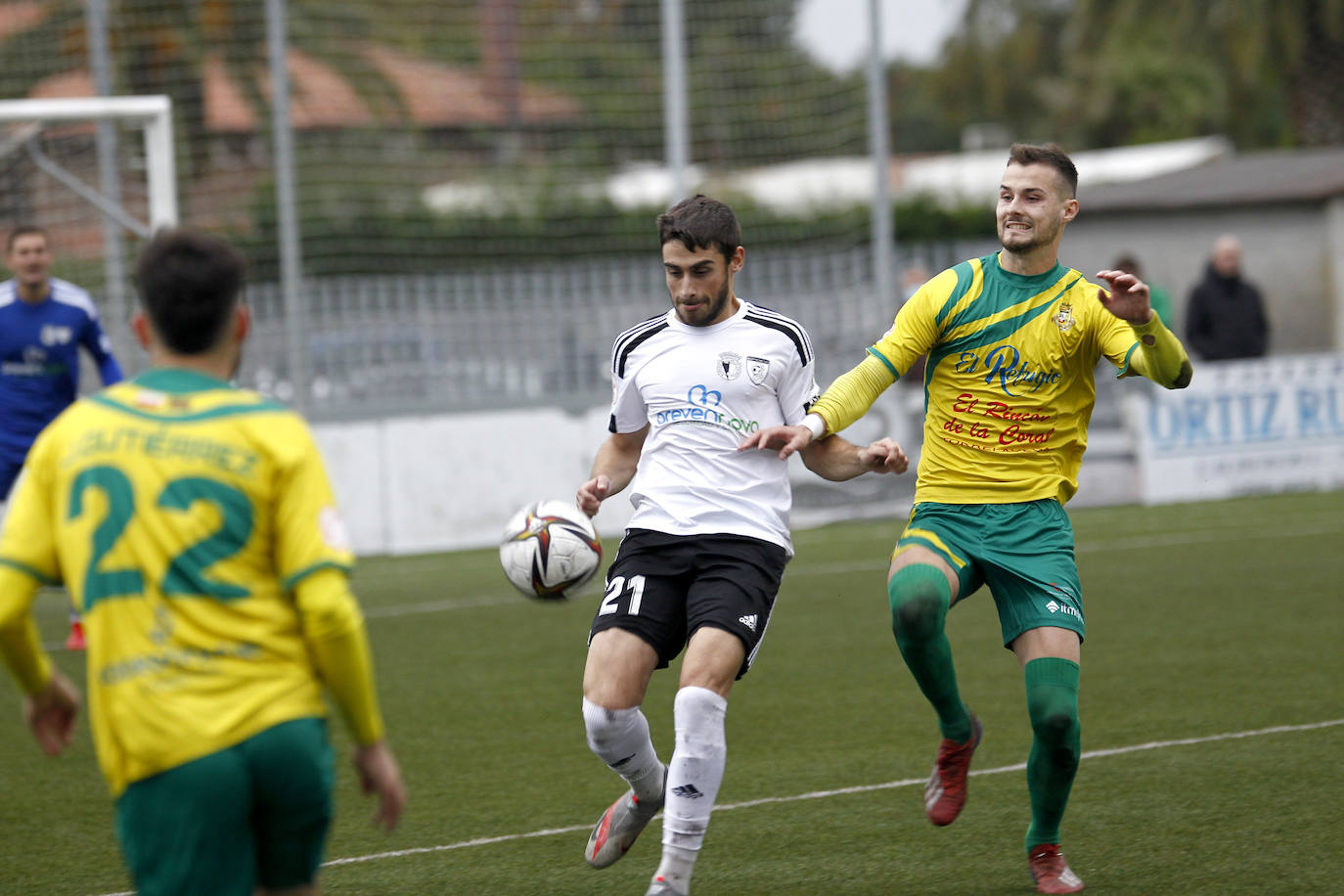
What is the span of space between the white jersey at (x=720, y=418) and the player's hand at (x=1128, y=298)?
90 centimetres

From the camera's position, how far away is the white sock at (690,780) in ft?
14.5

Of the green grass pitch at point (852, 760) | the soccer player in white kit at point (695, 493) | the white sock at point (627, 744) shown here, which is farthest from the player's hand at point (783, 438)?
the green grass pitch at point (852, 760)

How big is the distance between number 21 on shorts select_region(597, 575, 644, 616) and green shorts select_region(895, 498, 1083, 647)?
851 mm

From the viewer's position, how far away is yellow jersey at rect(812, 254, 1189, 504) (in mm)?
5074

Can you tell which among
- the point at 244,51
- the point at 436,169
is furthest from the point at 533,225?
the point at 244,51

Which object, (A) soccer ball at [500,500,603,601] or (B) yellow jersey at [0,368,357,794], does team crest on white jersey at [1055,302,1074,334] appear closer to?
(A) soccer ball at [500,500,603,601]

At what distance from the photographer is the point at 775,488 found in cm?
510

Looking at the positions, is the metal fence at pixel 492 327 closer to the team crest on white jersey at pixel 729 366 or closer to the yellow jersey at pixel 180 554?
the team crest on white jersey at pixel 729 366

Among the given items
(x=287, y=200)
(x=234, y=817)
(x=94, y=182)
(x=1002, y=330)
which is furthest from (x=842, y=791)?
(x=94, y=182)

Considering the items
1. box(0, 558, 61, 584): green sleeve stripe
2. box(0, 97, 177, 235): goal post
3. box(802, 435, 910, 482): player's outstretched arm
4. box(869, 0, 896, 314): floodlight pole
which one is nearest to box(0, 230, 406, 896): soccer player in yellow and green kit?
box(0, 558, 61, 584): green sleeve stripe

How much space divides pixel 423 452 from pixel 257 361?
242 centimetres

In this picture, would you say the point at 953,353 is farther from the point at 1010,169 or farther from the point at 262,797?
the point at 262,797

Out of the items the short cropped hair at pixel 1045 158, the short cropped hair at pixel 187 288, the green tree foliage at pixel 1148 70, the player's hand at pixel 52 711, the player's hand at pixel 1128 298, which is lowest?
the player's hand at pixel 52 711

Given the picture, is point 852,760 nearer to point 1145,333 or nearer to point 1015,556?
point 1015,556
